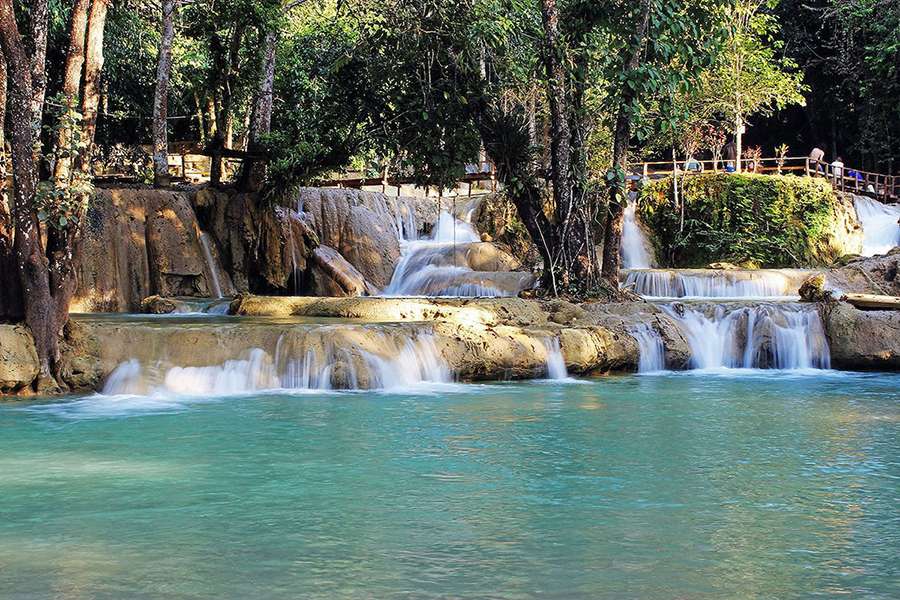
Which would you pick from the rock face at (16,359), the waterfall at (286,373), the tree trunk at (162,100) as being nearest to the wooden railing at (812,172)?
the tree trunk at (162,100)

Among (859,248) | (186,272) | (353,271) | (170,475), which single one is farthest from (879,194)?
(170,475)

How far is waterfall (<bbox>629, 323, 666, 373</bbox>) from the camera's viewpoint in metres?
14.6

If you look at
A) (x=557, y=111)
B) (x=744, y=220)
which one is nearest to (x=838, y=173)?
(x=744, y=220)

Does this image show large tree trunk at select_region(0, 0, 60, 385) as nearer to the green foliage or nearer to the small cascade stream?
the green foliage

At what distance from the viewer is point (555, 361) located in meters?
13.7

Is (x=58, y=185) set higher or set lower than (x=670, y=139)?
lower

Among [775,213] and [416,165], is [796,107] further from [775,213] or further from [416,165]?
[416,165]

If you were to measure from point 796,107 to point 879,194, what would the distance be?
326 inches

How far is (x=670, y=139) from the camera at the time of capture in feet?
98.6

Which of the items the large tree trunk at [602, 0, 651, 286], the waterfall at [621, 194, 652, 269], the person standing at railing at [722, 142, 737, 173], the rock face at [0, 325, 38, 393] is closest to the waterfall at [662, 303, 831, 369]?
the large tree trunk at [602, 0, 651, 286]

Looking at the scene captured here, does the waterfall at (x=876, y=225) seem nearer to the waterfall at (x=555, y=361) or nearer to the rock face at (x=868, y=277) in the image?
the rock face at (x=868, y=277)

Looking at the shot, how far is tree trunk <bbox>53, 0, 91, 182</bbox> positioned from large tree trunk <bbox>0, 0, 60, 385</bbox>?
31cm

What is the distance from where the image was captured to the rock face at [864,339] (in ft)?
48.9

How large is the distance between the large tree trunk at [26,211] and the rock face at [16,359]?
0.31 ft
